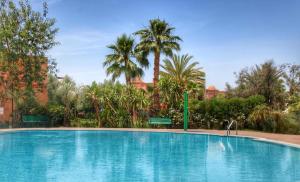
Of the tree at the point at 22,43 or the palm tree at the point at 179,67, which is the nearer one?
the tree at the point at 22,43

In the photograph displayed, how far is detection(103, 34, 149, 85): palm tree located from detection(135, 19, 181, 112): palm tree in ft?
3.84

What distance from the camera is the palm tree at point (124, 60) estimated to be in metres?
30.3

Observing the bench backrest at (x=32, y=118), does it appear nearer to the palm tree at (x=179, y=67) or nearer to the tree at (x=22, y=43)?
the tree at (x=22, y=43)

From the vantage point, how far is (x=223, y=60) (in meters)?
27.7

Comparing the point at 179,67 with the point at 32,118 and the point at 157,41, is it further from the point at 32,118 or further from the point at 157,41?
the point at 32,118

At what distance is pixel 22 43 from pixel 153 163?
18.9 meters

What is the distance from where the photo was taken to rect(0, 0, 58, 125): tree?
86.4 feet

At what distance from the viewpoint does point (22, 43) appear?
2644cm

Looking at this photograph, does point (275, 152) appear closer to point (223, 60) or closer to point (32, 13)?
point (223, 60)

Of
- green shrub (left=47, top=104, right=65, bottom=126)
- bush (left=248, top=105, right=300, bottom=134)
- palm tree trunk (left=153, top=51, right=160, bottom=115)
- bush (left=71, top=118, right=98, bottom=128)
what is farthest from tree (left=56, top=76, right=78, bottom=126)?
bush (left=248, top=105, right=300, bottom=134)

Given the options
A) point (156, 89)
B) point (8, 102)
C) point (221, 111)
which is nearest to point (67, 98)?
point (8, 102)

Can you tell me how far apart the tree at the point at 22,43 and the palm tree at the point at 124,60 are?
543 centimetres

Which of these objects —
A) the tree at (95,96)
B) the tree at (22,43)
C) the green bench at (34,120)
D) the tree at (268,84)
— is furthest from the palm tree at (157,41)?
the tree at (268,84)

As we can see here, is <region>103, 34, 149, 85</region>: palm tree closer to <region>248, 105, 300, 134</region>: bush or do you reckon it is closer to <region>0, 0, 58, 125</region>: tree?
<region>0, 0, 58, 125</region>: tree
